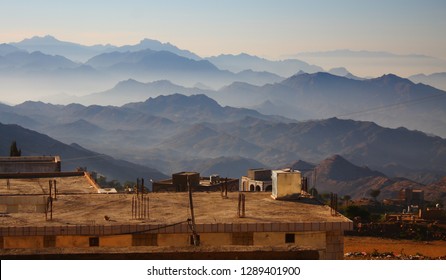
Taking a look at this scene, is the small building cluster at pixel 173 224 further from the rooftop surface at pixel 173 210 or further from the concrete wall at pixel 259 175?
the concrete wall at pixel 259 175

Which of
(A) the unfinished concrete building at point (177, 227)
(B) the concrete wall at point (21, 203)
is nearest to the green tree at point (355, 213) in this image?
(A) the unfinished concrete building at point (177, 227)

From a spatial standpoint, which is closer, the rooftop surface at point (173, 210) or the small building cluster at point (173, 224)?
the small building cluster at point (173, 224)

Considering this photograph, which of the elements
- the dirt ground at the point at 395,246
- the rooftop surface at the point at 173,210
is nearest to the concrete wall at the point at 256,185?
the dirt ground at the point at 395,246

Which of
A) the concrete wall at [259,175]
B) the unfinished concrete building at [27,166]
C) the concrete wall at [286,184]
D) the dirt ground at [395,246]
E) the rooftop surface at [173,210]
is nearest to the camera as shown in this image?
the rooftop surface at [173,210]

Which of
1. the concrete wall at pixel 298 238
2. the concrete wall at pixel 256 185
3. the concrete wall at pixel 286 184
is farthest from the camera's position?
the concrete wall at pixel 256 185

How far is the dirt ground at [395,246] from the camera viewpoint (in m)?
46.4

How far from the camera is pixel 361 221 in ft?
189

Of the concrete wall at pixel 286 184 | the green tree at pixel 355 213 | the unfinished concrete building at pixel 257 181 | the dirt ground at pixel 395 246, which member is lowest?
the dirt ground at pixel 395 246

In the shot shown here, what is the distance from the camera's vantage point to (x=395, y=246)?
161 feet

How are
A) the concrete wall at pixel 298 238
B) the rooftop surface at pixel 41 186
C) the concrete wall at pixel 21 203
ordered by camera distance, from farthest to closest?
1. the rooftop surface at pixel 41 186
2. the concrete wall at pixel 21 203
3. the concrete wall at pixel 298 238

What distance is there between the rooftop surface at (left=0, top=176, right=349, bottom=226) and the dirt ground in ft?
57.0

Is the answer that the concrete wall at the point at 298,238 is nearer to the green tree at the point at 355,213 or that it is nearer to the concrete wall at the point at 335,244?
the concrete wall at the point at 335,244

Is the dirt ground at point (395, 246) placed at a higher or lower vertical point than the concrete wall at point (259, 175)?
lower

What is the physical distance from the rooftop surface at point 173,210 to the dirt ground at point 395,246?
17379 mm
